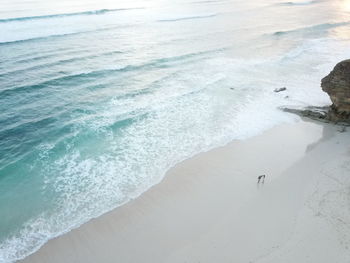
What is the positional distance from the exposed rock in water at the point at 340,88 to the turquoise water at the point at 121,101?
2719mm

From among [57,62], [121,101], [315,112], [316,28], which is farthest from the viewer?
[316,28]

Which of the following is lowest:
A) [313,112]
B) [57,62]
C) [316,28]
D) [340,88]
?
[313,112]

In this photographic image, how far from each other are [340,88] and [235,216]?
8814 millimetres

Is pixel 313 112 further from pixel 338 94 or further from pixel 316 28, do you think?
pixel 316 28

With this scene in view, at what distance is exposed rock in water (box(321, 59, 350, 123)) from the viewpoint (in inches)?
564

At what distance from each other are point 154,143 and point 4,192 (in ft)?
23.8

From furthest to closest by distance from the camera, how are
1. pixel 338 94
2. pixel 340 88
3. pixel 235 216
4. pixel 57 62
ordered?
pixel 57 62 < pixel 338 94 < pixel 340 88 < pixel 235 216

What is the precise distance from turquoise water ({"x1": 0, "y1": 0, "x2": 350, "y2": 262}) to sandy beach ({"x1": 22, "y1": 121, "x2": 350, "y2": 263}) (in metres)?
0.95

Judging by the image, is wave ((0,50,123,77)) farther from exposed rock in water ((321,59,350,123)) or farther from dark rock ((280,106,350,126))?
exposed rock in water ((321,59,350,123))

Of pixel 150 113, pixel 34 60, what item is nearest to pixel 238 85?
pixel 150 113

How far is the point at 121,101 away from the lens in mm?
20547

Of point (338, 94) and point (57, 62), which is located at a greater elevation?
point (57, 62)

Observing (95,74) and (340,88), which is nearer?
(340,88)

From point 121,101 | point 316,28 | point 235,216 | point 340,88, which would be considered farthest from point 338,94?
point 316,28
